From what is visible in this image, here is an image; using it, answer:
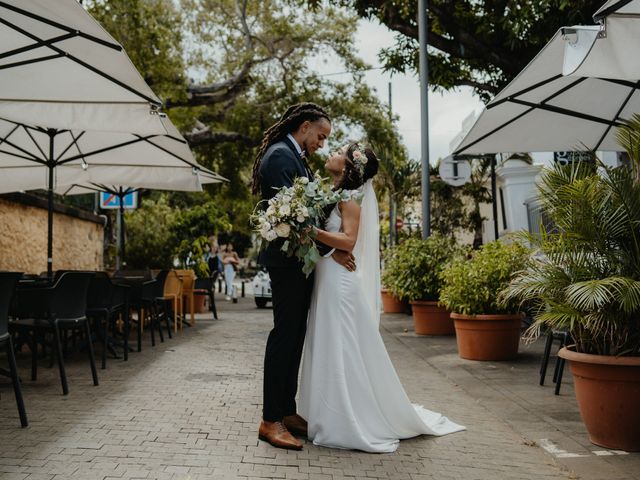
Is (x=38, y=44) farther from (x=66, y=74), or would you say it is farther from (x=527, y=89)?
(x=527, y=89)

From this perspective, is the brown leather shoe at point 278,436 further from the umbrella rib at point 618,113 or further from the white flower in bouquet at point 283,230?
the umbrella rib at point 618,113

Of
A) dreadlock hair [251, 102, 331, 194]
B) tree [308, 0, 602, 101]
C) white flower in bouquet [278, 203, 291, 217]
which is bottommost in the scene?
white flower in bouquet [278, 203, 291, 217]

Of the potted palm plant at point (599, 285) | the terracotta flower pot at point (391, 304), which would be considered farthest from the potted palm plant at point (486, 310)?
the terracotta flower pot at point (391, 304)

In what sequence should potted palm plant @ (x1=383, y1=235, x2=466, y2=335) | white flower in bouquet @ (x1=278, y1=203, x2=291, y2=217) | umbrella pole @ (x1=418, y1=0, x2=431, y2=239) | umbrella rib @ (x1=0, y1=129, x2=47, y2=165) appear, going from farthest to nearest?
umbrella pole @ (x1=418, y1=0, x2=431, y2=239), potted palm plant @ (x1=383, y1=235, x2=466, y2=335), umbrella rib @ (x1=0, y1=129, x2=47, y2=165), white flower in bouquet @ (x1=278, y1=203, x2=291, y2=217)

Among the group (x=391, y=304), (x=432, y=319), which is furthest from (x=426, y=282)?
(x=391, y=304)

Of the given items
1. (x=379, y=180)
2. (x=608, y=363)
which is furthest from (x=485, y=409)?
(x=379, y=180)

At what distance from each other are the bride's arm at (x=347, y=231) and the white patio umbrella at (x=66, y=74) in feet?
8.77

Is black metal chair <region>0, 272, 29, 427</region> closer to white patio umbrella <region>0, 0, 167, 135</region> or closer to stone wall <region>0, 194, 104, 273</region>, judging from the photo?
white patio umbrella <region>0, 0, 167, 135</region>

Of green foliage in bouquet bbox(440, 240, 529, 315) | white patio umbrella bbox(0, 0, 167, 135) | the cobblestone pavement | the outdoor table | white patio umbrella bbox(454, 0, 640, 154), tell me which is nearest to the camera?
the cobblestone pavement

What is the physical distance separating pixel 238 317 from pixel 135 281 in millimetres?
6008

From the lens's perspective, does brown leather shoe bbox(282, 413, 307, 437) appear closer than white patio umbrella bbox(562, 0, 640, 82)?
No

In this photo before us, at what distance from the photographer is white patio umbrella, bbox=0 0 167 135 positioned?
548 centimetres

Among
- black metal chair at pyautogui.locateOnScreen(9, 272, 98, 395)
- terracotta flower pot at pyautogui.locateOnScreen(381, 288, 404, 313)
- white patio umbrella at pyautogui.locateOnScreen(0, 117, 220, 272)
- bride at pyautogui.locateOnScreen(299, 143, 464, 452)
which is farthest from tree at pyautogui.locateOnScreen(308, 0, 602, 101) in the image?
black metal chair at pyautogui.locateOnScreen(9, 272, 98, 395)

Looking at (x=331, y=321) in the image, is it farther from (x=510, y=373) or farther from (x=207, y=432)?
(x=510, y=373)
